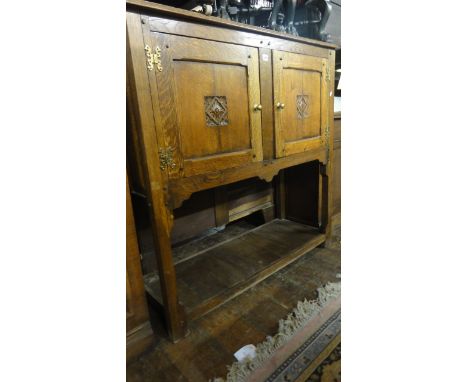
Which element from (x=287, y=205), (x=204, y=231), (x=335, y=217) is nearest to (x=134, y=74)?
(x=204, y=231)

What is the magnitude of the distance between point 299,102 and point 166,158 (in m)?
0.90

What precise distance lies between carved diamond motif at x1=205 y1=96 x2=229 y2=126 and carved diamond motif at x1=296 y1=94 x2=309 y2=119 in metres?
0.55

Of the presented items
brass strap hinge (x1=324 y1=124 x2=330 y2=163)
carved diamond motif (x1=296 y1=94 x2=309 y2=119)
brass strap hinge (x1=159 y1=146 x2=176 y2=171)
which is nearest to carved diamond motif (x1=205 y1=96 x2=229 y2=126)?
brass strap hinge (x1=159 y1=146 x2=176 y2=171)

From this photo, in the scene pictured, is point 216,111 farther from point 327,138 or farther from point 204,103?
point 327,138

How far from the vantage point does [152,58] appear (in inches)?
39.1

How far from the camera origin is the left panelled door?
3.43 ft

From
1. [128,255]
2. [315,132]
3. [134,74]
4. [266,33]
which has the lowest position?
[128,255]

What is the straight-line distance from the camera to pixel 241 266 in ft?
5.90

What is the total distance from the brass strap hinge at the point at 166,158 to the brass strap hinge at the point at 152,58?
0.29 meters

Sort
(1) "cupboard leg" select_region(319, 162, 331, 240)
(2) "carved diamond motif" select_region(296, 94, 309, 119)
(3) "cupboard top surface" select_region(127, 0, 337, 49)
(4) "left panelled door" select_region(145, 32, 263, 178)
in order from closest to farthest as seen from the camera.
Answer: (3) "cupboard top surface" select_region(127, 0, 337, 49) < (4) "left panelled door" select_region(145, 32, 263, 178) < (2) "carved diamond motif" select_region(296, 94, 309, 119) < (1) "cupboard leg" select_region(319, 162, 331, 240)

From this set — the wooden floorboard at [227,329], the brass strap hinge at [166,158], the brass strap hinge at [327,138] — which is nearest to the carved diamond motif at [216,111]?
the brass strap hinge at [166,158]

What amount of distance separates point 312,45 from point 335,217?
1436mm

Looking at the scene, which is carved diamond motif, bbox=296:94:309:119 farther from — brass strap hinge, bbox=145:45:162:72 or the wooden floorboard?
the wooden floorboard
